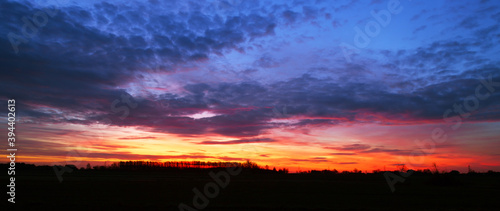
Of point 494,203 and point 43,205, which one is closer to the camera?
point 43,205

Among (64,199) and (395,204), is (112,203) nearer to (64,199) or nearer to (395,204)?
(64,199)

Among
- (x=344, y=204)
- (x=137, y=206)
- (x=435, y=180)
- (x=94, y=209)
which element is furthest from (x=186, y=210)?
(x=435, y=180)

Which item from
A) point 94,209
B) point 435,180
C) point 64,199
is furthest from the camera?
point 435,180

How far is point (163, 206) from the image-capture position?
20266 millimetres

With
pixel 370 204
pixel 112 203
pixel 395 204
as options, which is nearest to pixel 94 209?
pixel 112 203

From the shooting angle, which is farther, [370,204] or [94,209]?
[370,204]

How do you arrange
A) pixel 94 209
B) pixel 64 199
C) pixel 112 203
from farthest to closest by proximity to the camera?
pixel 64 199, pixel 112 203, pixel 94 209

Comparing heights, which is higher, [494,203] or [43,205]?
[43,205]

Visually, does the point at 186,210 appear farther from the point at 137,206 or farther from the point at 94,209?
the point at 94,209

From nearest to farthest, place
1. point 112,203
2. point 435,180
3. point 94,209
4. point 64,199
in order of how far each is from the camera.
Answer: point 94,209 < point 112,203 < point 64,199 < point 435,180

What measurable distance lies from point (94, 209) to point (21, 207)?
4493mm

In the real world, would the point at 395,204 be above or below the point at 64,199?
below

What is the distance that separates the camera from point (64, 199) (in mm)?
22797

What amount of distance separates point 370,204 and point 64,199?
2131 cm
